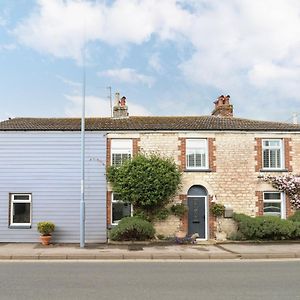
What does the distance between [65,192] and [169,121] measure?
6.58m

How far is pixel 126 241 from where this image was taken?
19578 millimetres

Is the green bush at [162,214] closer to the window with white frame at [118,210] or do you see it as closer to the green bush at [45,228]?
the window with white frame at [118,210]

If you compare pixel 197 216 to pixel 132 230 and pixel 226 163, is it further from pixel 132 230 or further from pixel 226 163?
pixel 132 230

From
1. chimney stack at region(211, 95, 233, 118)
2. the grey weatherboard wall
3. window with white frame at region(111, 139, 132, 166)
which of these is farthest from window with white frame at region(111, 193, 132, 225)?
chimney stack at region(211, 95, 233, 118)

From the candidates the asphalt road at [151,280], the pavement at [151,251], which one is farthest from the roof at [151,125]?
the asphalt road at [151,280]

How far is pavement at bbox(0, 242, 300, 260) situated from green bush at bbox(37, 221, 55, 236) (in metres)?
0.61

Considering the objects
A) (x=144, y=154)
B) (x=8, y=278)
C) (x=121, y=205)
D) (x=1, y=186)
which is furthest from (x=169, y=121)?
(x=8, y=278)

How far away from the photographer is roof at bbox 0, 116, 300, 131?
21.1 meters

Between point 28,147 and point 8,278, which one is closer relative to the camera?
point 8,278

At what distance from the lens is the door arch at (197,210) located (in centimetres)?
2103

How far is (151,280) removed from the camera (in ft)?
34.4

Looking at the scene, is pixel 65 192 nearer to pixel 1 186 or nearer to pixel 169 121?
pixel 1 186

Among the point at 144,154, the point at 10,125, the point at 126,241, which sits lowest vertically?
the point at 126,241

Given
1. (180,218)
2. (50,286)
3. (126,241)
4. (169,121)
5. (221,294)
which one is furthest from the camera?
(169,121)
